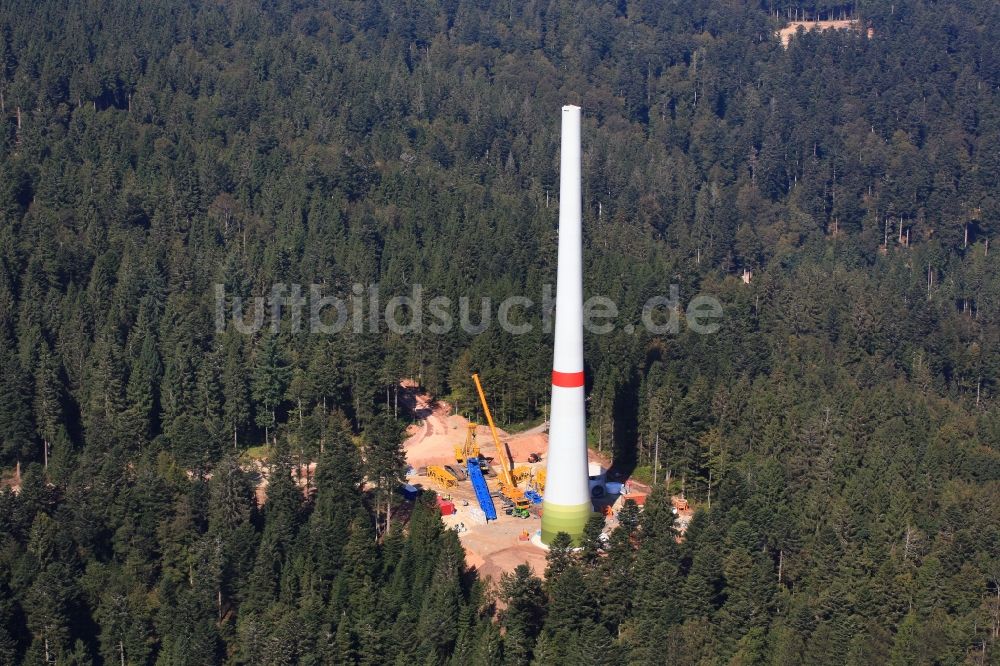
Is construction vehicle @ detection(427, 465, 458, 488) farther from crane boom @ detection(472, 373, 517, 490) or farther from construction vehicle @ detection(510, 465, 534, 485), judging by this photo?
construction vehicle @ detection(510, 465, 534, 485)

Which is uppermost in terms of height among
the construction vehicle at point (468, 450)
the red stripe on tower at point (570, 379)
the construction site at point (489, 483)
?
the red stripe on tower at point (570, 379)

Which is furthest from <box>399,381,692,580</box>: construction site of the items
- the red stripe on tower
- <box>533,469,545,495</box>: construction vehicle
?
the red stripe on tower

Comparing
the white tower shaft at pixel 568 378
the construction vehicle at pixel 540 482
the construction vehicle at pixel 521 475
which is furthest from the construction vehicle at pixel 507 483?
the white tower shaft at pixel 568 378

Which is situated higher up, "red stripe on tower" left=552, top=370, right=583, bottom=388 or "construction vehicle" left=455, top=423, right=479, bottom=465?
"red stripe on tower" left=552, top=370, right=583, bottom=388

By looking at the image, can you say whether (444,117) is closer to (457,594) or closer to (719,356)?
(719,356)

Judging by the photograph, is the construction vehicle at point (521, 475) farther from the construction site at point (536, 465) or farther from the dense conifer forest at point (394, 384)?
the dense conifer forest at point (394, 384)

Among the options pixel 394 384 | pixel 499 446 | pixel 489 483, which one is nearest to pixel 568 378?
pixel 499 446
